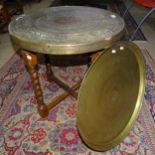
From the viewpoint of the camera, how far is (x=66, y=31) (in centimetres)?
116

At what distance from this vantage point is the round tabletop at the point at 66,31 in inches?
40.9

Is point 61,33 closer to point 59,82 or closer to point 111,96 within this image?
point 111,96

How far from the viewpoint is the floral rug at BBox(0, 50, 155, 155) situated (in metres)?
1.21

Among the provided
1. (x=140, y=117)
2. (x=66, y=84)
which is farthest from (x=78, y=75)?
(x=140, y=117)

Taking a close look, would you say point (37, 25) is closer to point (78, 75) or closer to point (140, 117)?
point (78, 75)

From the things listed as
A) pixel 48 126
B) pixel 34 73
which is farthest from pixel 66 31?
pixel 48 126

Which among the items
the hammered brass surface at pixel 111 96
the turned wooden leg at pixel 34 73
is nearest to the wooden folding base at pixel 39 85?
the turned wooden leg at pixel 34 73

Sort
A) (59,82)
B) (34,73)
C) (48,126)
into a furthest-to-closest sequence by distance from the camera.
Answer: (59,82), (48,126), (34,73)

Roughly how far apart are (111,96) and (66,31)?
419mm

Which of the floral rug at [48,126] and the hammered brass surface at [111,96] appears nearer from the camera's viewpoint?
the hammered brass surface at [111,96]

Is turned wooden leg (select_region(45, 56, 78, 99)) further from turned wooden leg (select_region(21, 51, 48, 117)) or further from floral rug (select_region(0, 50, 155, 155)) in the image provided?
turned wooden leg (select_region(21, 51, 48, 117))

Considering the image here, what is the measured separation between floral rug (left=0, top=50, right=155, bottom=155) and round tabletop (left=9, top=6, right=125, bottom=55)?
1.75 ft

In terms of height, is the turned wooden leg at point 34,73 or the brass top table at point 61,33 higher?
the brass top table at point 61,33

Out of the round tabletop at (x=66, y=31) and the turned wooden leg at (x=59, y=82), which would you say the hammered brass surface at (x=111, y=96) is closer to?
the round tabletop at (x=66, y=31)
